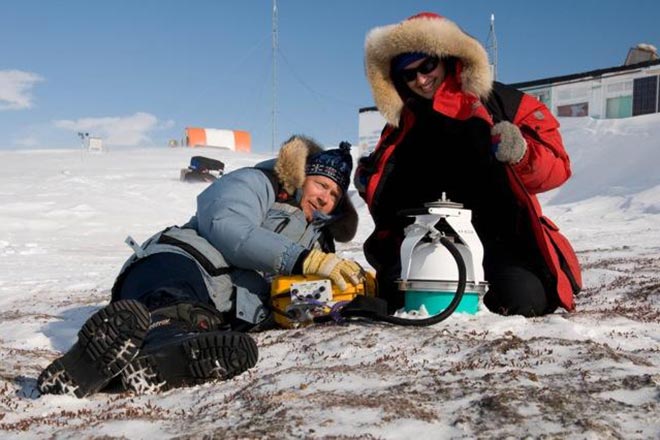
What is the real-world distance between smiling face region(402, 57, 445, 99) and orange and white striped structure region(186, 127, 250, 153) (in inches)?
1283

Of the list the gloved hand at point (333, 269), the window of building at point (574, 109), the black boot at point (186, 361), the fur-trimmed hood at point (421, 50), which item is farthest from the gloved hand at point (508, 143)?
the window of building at point (574, 109)

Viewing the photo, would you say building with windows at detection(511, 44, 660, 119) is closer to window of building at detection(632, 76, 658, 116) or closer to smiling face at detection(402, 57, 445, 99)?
window of building at detection(632, 76, 658, 116)

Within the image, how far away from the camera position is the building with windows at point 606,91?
19.9 m

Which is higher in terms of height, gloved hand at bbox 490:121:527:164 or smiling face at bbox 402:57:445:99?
smiling face at bbox 402:57:445:99

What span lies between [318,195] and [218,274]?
0.76m

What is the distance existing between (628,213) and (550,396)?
1240 cm

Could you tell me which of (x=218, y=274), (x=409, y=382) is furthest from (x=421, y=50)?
(x=409, y=382)

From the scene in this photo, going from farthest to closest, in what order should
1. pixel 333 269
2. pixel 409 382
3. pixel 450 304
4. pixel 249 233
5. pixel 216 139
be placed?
pixel 216 139 < pixel 249 233 < pixel 333 269 < pixel 450 304 < pixel 409 382

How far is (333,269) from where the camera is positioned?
10.4ft

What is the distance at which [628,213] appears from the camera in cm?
1304

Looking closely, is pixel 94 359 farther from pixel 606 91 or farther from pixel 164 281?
pixel 606 91

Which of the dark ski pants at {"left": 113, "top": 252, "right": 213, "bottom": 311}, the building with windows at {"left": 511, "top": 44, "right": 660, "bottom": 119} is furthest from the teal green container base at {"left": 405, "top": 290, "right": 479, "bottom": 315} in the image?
the building with windows at {"left": 511, "top": 44, "right": 660, "bottom": 119}

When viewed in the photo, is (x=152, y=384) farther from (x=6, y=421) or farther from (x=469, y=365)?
(x=469, y=365)

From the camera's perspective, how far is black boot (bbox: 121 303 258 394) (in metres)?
2.26
